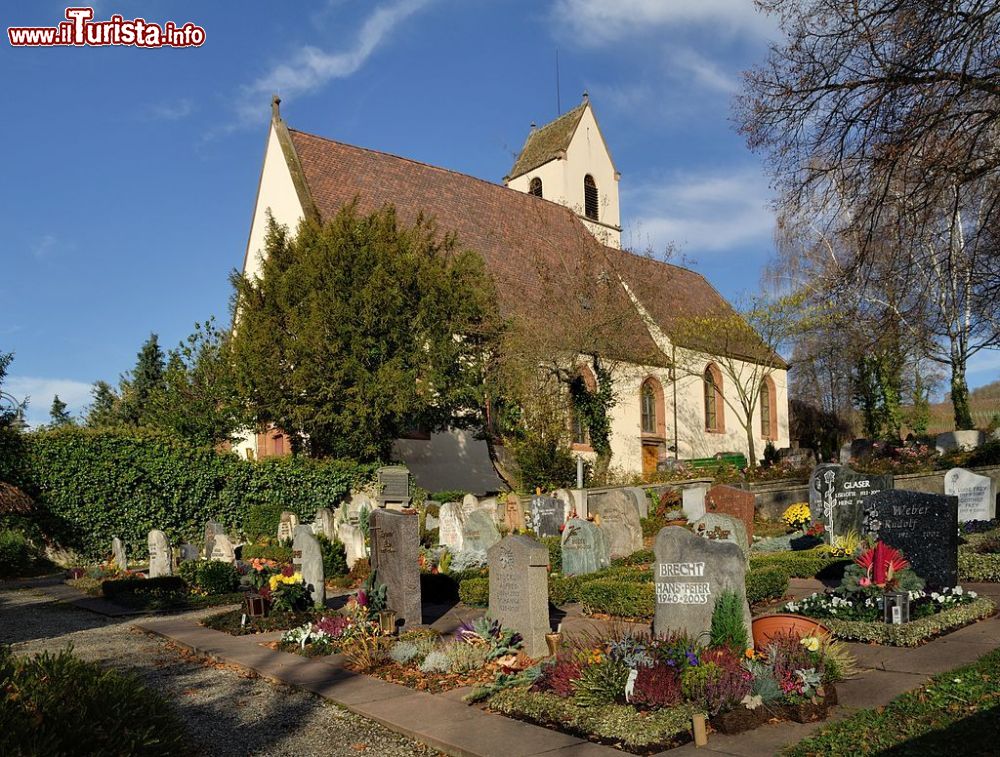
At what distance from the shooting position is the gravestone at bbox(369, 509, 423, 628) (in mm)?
10680

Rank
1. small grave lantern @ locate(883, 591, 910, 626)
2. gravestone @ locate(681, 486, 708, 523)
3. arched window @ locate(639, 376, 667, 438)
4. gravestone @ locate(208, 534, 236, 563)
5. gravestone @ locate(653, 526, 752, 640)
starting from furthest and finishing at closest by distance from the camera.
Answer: arched window @ locate(639, 376, 667, 438), gravestone @ locate(681, 486, 708, 523), gravestone @ locate(208, 534, 236, 563), small grave lantern @ locate(883, 591, 910, 626), gravestone @ locate(653, 526, 752, 640)

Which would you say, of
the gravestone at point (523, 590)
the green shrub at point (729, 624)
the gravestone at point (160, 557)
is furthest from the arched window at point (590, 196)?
the green shrub at point (729, 624)

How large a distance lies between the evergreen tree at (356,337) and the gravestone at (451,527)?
5.18 m

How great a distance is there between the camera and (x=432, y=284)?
24328 mm

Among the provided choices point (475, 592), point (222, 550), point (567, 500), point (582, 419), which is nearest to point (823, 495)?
point (567, 500)

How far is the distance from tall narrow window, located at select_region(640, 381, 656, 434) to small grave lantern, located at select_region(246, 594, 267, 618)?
25770 millimetres

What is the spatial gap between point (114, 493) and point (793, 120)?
59.1 ft

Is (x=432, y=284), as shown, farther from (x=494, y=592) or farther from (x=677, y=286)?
(x=677, y=286)

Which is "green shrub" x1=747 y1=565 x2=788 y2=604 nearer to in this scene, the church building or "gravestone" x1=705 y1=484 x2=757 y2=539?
"gravestone" x1=705 y1=484 x2=757 y2=539

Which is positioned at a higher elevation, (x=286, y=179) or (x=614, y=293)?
(x=286, y=179)

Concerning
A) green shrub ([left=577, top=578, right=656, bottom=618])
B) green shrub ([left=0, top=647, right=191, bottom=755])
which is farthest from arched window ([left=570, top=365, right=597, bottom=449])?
green shrub ([left=0, top=647, right=191, bottom=755])

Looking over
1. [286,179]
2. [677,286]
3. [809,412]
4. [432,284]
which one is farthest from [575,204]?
[809,412]

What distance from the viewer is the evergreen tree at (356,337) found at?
2270cm

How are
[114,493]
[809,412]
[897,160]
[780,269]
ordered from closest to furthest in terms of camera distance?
1. [897,160]
2. [114,493]
3. [780,269]
4. [809,412]
